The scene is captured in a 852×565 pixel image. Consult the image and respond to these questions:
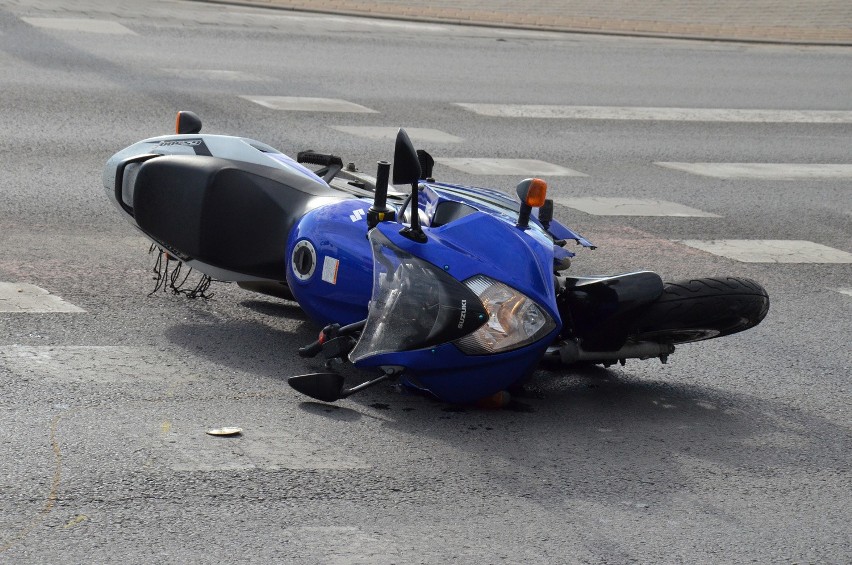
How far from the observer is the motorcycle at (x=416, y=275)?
4.98 m

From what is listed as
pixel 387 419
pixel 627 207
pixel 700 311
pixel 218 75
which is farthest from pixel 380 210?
pixel 218 75

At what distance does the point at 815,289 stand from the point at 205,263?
3.66m

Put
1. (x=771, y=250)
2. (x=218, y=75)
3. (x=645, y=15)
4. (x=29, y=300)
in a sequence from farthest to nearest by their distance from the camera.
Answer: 1. (x=645, y=15)
2. (x=218, y=75)
3. (x=771, y=250)
4. (x=29, y=300)

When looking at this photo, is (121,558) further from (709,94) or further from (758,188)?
(709,94)

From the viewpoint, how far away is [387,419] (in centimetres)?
511

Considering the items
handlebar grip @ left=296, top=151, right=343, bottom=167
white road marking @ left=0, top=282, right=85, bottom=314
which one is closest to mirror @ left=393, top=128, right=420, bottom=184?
handlebar grip @ left=296, top=151, right=343, bottom=167

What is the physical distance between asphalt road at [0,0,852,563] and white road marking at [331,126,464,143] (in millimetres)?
239

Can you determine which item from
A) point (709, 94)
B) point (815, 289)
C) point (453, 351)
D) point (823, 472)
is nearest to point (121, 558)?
point (453, 351)

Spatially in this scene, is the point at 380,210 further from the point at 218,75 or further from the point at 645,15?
the point at 645,15

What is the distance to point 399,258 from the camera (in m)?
5.13

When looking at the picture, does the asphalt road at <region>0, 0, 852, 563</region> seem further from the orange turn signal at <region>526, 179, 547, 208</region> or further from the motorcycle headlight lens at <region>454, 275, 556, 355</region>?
the orange turn signal at <region>526, 179, 547, 208</region>

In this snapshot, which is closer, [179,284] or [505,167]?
[179,284]

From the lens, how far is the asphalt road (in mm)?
4125

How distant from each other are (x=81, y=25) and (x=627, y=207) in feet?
27.9
